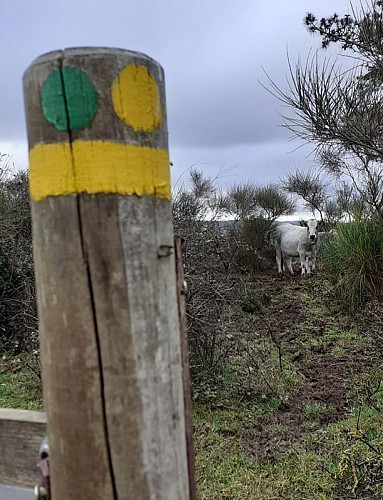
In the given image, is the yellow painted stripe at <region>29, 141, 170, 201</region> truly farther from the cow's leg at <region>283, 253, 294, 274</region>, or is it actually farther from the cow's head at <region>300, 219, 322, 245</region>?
the cow's leg at <region>283, 253, 294, 274</region>

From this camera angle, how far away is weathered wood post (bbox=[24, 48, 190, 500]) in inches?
31.0

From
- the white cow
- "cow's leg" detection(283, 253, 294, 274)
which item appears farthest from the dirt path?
"cow's leg" detection(283, 253, 294, 274)

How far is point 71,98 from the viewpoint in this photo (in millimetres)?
782

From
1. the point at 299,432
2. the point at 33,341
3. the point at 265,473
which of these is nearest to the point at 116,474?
the point at 265,473

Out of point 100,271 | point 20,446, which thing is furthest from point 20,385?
point 100,271

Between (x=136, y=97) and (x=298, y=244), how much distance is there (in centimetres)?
1252

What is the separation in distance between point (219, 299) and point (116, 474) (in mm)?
4585

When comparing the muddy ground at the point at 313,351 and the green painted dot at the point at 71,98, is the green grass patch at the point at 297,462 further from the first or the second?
the green painted dot at the point at 71,98

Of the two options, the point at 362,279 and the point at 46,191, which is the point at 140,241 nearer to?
the point at 46,191

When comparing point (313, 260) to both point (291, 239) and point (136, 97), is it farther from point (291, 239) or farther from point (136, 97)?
point (136, 97)

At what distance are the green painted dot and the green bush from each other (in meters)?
7.69

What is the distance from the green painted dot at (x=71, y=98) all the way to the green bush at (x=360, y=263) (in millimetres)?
7694

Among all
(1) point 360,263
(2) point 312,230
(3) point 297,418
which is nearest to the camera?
(3) point 297,418

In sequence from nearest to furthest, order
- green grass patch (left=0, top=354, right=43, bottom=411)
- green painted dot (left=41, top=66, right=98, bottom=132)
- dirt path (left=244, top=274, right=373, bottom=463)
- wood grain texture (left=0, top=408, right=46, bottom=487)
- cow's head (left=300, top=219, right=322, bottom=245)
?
green painted dot (left=41, top=66, right=98, bottom=132) → wood grain texture (left=0, top=408, right=46, bottom=487) → dirt path (left=244, top=274, right=373, bottom=463) → green grass patch (left=0, top=354, right=43, bottom=411) → cow's head (left=300, top=219, right=322, bottom=245)
